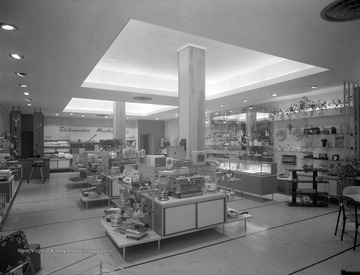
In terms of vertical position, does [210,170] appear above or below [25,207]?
above

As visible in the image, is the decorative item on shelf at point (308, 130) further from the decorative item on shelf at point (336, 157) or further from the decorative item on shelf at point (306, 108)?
the decorative item on shelf at point (336, 157)

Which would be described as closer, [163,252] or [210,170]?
[163,252]

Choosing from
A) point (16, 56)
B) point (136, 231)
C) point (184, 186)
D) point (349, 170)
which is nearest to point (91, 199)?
point (136, 231)

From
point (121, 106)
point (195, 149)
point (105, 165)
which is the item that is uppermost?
point (121, 106)

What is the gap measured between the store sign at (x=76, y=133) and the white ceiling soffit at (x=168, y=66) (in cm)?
880

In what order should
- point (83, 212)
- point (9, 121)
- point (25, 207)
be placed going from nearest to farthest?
1. point (83, 212)
2. point (25, 207)
3. point (9, 121)

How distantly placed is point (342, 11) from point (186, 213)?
3.53 metres

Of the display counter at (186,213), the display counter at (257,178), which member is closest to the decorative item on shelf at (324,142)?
the display counter at (257,178)

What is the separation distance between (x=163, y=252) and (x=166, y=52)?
4.47m

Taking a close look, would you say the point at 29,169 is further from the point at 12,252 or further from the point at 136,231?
the point at 12,252

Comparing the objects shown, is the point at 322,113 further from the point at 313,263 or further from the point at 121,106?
the point at 121,106

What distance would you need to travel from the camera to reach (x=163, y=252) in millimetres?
3779

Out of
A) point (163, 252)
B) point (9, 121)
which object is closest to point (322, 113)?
point (163, 252)

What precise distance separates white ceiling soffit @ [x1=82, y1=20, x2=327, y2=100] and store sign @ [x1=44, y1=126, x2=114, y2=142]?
8797 millimetres
